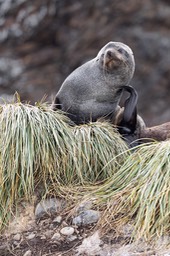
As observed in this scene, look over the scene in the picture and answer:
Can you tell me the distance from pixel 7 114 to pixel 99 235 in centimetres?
156

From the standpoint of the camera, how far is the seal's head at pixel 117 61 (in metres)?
7.62

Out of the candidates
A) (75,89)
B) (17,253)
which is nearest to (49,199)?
(17,253)

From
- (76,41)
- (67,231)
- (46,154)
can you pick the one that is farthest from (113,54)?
(76,41)

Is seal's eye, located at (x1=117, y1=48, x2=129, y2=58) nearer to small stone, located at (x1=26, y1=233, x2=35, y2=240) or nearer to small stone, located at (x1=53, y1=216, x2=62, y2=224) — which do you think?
small stone, located at (x1=53, y1=216, x2=62, y2=224)

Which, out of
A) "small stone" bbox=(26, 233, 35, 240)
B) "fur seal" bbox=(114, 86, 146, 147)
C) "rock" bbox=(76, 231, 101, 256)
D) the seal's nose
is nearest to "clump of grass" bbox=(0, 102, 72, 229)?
"small stone" bbox=(26, 233, 35, 240)

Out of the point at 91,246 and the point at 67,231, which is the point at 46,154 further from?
the point at 91,246

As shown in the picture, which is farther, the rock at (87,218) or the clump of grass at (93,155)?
the clump of grass at (93,155)

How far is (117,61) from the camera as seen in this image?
7.65 metres

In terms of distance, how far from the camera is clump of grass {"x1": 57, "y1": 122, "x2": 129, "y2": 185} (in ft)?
21.4

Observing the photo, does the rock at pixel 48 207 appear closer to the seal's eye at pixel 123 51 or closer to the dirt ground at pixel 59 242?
the dirt ground at pixel 59 242

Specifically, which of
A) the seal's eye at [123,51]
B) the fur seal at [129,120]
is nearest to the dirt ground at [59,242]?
the fur seal at [129,120]

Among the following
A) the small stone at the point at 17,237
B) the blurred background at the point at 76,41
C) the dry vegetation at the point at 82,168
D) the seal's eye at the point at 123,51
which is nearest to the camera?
the dry vegetation at the point at 82,168

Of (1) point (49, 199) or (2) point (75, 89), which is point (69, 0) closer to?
(2) point (75, 89)

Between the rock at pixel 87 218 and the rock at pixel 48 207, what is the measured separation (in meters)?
0.27
